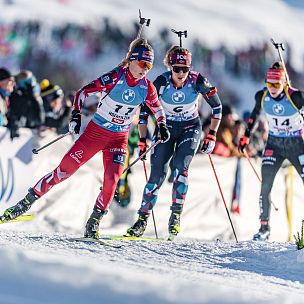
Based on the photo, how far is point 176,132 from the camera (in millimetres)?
8312

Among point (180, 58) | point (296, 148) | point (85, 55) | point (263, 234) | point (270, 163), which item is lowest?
point (263, 234)

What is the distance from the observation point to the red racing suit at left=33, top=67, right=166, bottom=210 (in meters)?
7.11

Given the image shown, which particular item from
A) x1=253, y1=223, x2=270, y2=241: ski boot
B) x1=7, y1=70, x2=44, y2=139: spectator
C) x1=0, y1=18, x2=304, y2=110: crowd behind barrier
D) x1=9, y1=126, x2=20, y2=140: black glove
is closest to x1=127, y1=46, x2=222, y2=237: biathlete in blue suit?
x1=253, y1=223, x2=270, y2=241: ski boot

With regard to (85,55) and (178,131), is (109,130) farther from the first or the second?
(85,55)

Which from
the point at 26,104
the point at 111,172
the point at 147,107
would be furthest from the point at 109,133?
the point at 26,104

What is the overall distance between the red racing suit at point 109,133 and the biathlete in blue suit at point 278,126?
229 cm

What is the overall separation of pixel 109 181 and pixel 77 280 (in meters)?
2.79

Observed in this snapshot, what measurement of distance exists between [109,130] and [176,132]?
1.27 metres

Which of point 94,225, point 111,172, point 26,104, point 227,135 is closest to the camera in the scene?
point 111,172

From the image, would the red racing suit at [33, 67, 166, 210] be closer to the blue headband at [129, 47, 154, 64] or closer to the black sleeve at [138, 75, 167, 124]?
the blue headband at [129, 47, 154, 64]

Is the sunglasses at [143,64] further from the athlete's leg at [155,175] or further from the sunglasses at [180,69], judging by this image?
the athlete's leg at [155,175]

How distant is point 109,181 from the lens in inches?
279

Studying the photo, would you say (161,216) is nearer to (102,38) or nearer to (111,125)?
(111,125)

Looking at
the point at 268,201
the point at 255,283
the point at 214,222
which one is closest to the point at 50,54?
the point at 214,222
